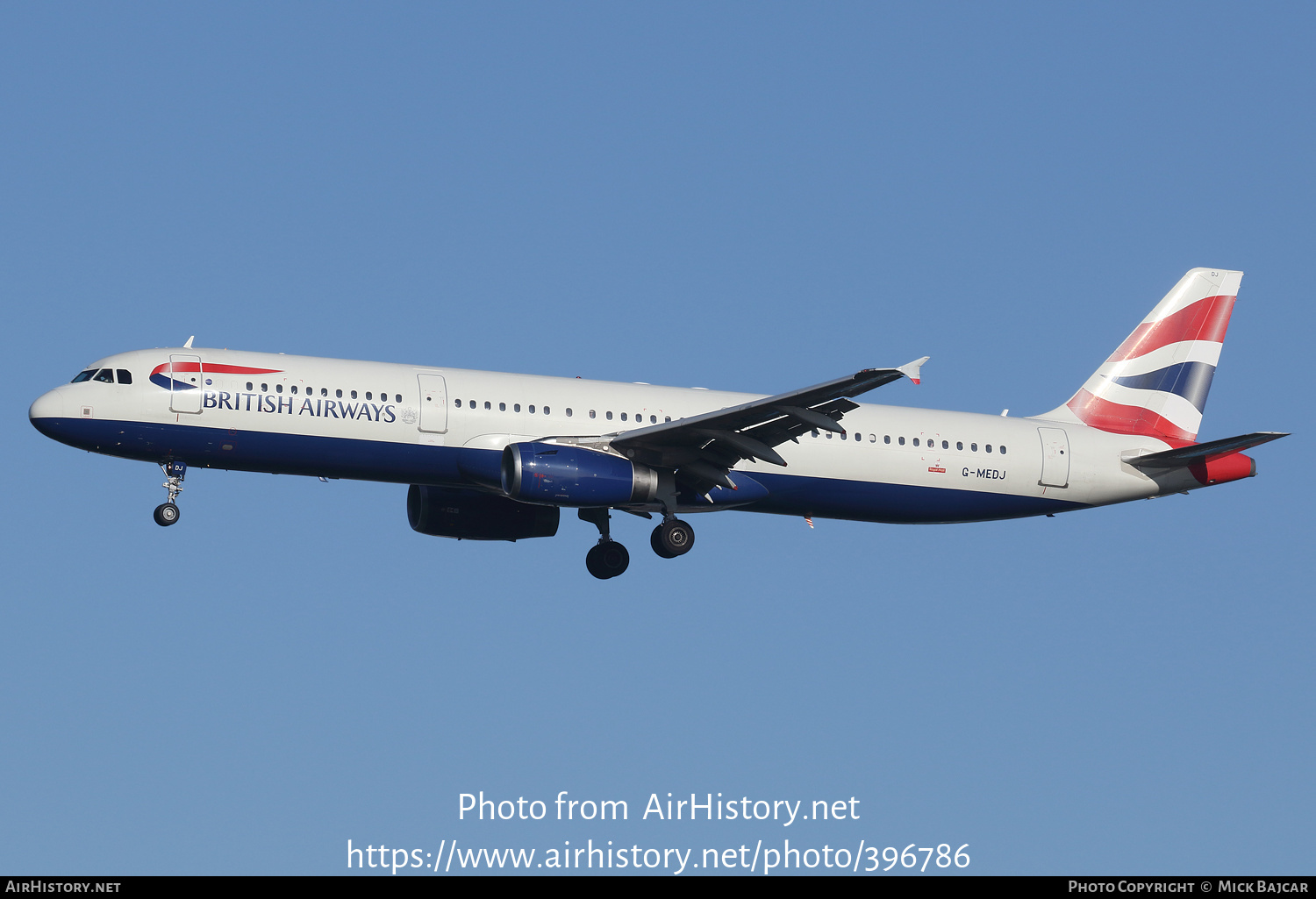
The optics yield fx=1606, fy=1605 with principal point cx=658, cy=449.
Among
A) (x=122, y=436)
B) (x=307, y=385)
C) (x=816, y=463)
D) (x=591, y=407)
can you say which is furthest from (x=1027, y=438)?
(x=122, y=436)

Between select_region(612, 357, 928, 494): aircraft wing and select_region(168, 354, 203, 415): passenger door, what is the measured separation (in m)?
9.72

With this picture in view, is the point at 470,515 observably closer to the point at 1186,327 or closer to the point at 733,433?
the point at 733,433

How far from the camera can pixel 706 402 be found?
4081 centimetres

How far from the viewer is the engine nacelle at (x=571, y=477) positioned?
→ 3669 cm

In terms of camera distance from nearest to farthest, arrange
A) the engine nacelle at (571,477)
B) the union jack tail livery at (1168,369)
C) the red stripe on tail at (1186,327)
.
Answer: the engine nacelle at (571,477) → the union jack tail livery at (1168,369) → the red stripe on tail at (1186,327)

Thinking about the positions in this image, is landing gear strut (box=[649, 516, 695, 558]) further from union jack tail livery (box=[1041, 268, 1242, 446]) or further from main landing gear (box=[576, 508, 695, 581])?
union jack tail livery (box=[1041, 268, 1242, 446])

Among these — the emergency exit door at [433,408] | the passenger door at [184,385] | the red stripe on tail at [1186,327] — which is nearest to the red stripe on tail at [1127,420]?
the red stripe on tail at [1186,327]

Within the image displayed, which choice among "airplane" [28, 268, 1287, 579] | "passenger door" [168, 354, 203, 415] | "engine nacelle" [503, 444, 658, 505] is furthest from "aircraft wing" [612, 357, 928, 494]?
"passenger door" [168, 354, 203, 415]

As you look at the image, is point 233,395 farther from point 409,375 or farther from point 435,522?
point 435,522

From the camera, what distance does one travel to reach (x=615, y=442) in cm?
3819

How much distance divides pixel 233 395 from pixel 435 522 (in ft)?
24.8

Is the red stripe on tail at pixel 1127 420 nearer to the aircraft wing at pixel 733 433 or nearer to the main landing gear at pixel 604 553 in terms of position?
the aircraft wing at pixel 733 433

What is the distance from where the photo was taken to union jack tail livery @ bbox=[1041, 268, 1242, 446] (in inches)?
1769

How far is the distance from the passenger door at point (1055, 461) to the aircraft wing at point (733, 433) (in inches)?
287
